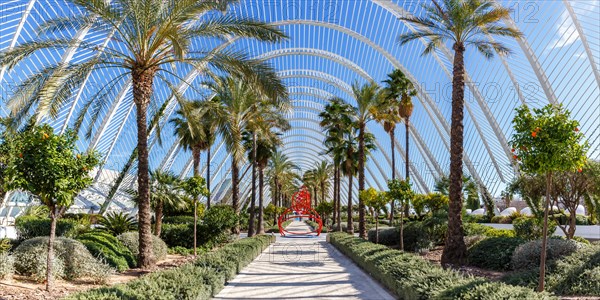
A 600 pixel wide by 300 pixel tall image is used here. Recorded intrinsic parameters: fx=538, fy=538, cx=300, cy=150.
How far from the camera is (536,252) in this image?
1391 cm

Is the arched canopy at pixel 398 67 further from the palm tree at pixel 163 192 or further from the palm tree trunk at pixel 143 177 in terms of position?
the palm tree at pixel 163 192

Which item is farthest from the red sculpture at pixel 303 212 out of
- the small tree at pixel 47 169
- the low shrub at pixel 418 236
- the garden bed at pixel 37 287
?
the small tree at pixel 47 169

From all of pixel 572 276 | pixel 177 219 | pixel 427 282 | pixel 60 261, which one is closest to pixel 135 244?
pixel 60 261

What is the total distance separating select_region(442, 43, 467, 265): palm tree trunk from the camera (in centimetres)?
1659

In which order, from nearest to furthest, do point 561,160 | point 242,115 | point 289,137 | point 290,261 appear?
point 561,160 < point 290,261 < point 242,115 < point 289,137

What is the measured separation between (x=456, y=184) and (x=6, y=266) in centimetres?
1251

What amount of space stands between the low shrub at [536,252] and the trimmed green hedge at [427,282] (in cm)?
302

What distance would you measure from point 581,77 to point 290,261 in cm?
1785

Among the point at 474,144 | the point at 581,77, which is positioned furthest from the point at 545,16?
the point at 474,144

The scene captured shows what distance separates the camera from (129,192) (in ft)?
85.0

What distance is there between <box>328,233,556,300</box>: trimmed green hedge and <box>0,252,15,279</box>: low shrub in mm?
7950

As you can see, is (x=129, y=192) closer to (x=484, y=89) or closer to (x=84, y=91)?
(x=84, y=91)

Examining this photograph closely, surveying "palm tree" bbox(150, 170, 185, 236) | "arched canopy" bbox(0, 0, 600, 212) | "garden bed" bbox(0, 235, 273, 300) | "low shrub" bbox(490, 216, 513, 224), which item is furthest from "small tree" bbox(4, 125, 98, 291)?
"low shrub" bbox(490, 216, 513, 224)

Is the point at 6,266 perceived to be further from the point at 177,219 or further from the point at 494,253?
the point at 177,219
